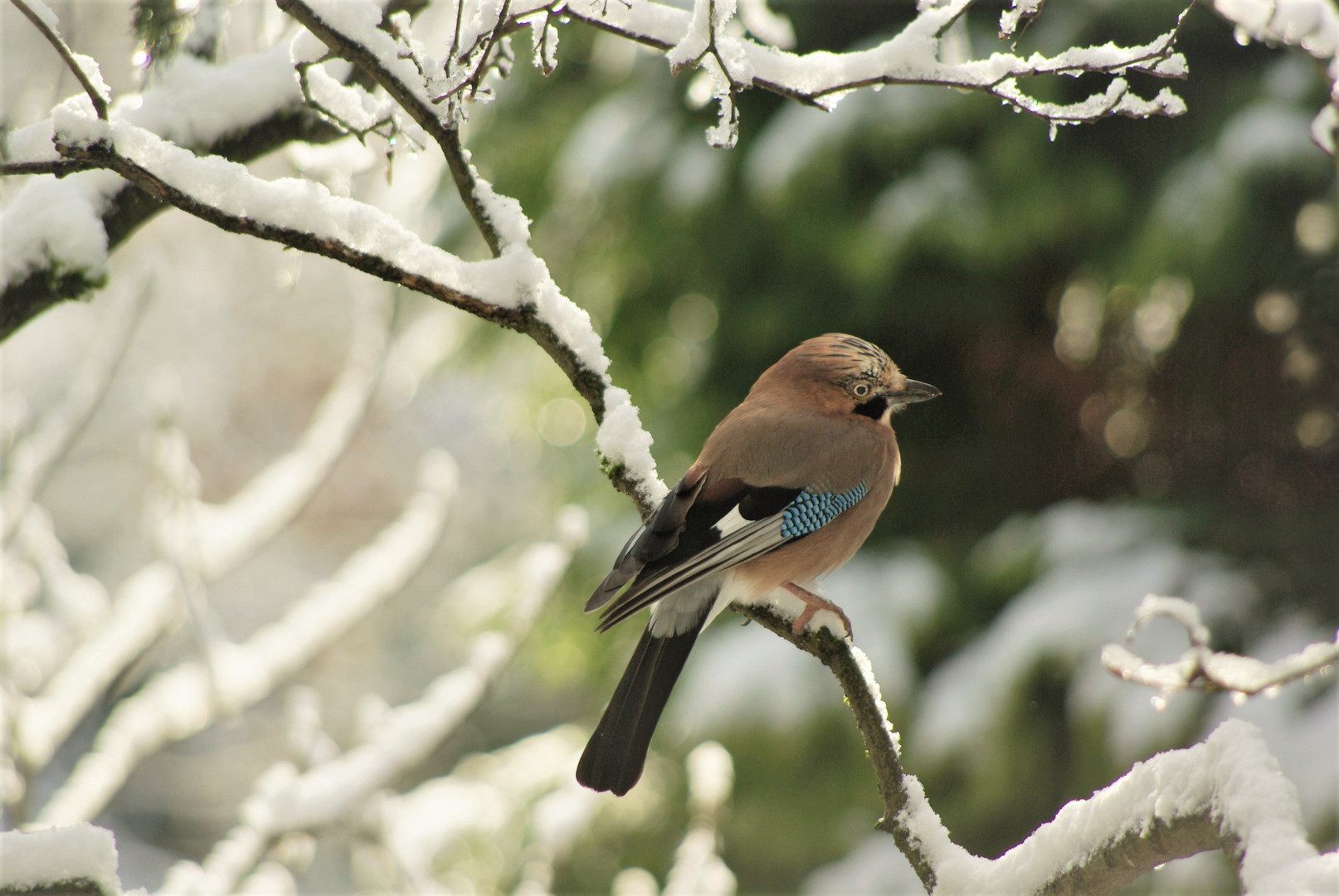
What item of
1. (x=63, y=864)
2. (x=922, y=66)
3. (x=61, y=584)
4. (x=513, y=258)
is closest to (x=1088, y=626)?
(x=922, y=66)

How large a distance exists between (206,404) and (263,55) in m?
9.15

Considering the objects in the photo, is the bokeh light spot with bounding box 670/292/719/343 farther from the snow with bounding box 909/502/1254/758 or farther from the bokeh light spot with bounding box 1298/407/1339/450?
the bokeh light spot with bounding box 1298/407/1339/450

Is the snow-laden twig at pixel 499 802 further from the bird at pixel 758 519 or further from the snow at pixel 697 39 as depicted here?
the snow at pixel 697 39

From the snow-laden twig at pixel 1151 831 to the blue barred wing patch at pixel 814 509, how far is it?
0.65 metres

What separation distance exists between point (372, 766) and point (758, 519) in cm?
156

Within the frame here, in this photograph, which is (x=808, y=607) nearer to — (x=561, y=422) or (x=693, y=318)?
(x=693, y=318)

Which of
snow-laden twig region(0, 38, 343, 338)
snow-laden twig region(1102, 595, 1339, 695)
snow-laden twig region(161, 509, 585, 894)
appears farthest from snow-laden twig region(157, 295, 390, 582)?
snow-laden twig region(1102, 595, 1339, 695)

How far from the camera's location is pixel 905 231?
4.39 metres

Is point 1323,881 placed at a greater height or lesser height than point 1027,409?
lesser

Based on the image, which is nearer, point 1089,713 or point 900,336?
point 1089,713

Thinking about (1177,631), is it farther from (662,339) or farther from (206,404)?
(206,404)

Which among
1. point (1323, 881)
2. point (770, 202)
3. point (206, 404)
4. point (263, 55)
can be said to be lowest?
point (1323, 881)

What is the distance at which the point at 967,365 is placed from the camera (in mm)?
5062

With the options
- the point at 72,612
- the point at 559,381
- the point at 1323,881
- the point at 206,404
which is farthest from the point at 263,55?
the point at 206,404
